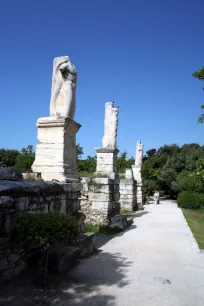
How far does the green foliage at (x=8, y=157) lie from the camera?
124ft

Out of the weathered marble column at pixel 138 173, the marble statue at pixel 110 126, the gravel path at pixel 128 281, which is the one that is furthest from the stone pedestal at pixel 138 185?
the gravel path at pixel 128 281

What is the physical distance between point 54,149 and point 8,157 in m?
36.5

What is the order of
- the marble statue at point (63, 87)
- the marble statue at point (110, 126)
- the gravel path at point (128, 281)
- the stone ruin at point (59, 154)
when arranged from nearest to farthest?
1. the gravel path at point (128, 281)
2. the stone ruin at point (59, 154)
3. the marble statue at point (63, 87)
4. the marble statue at point (110, 126)

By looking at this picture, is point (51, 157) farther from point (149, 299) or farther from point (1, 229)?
point (149, 299)

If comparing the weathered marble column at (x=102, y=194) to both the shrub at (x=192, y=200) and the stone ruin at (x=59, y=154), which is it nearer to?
the stone ruin at (x=59, y=154)

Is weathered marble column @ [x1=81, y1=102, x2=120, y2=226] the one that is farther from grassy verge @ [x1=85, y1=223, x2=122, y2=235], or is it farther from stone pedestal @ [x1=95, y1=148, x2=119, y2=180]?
grassy verge @ [x1=85, y1=223, x2=122, y2=235]

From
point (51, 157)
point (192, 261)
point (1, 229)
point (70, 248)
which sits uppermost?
point (51, 157)

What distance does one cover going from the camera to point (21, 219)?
11.8 feet

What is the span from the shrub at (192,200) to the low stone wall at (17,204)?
14808 mm

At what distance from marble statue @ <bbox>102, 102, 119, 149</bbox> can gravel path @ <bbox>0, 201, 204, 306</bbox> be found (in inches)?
192

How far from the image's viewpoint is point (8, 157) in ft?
132

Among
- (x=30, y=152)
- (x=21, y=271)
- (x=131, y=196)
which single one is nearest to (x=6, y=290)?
(x=21, y=271)

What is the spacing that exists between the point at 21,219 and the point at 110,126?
27.1 ft

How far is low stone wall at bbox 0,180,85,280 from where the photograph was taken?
3570 millimetres
